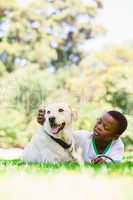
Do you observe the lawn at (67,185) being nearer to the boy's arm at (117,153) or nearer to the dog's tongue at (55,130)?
the dog's tongue at (55,130)

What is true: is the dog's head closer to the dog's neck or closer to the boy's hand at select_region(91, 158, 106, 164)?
the dog's neck

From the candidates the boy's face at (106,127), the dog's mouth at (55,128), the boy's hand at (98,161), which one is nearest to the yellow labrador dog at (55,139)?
the dog's mouth at (55,128)

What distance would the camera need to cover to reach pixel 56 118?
422cm

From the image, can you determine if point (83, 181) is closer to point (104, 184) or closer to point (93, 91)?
point (104, 184)

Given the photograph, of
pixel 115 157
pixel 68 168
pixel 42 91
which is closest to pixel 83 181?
pixel 68 168

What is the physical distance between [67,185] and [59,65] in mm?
6944

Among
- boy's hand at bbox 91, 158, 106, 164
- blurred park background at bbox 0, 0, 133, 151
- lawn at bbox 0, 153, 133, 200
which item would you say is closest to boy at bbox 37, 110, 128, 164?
boy's hand at bbox 91, 158, 106, 164

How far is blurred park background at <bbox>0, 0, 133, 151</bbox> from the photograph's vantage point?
9258 millimetres

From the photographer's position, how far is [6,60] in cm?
984

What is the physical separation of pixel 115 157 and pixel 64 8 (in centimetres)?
599

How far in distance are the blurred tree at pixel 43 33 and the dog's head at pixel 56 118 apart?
5425 mm

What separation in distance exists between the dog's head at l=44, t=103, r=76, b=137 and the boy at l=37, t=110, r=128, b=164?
17cm

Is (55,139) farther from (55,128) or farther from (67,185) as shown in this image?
(67,185)

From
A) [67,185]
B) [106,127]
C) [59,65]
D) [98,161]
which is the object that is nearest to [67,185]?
[67,185]
